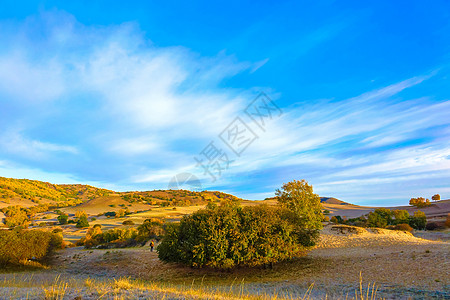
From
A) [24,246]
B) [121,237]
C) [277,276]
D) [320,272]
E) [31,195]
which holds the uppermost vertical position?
[31,195]

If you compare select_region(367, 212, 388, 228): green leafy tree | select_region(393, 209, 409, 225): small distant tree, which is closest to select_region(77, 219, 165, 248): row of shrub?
select_region(367, 212, 388, 228): green leafy tree

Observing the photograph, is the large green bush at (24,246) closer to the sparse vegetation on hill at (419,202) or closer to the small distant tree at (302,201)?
the small distant tree at (302,201)

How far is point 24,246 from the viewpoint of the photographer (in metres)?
29.0

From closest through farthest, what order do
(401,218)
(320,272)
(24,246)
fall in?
(320,272)
(24,246)
(401,218)

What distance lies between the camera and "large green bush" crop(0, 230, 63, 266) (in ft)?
92.1

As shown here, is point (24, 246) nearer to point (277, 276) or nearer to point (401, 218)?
point (277, 276)

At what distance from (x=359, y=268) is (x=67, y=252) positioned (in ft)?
113

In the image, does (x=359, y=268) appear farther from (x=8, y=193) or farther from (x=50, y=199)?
(x=50, y=199)

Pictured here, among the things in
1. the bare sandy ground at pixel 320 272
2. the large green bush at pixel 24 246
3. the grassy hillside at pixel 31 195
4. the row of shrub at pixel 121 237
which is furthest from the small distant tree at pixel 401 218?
the grassy hillside at pixel 31 195

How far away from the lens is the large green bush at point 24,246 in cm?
2808

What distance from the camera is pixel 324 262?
21.0 meters

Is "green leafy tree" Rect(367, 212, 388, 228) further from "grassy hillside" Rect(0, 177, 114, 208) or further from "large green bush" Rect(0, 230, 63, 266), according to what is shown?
"grassy hillside" Rect(0, 177, 114, 208)

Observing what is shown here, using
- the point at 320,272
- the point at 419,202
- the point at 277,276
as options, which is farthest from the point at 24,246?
the point at 419,202

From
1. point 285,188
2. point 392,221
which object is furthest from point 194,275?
point 392,221
